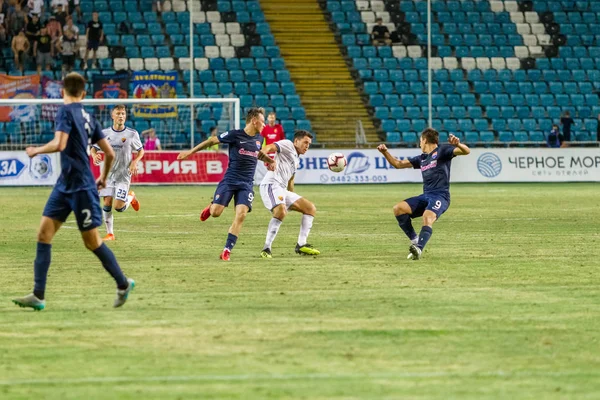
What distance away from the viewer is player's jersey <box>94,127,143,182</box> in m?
20.5

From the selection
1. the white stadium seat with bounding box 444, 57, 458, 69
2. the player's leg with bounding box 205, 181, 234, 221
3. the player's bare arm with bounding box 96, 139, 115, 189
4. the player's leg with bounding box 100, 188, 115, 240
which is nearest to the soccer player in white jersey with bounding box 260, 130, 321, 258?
the player's leg with bounding box 205, 181, 234, 221

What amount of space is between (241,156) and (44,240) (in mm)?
6030

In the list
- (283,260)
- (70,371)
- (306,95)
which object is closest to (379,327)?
(70,371)

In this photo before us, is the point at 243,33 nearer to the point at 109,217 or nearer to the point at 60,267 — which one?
the point at 109,217

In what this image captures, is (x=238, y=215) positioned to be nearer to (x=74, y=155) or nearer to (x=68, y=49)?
(x=74, y=155)

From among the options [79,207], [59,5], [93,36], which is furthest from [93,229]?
[59,5]

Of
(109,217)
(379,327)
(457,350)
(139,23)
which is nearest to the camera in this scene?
(457,350)

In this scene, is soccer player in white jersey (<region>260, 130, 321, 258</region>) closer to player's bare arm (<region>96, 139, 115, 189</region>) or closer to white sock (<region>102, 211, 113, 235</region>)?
white sock (<region>102, 211, 113, 235</region>)

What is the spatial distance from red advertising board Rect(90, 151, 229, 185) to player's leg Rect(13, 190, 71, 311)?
2654cm

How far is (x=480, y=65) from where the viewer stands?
48906 millimetres

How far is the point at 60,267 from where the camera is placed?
49.0 feet

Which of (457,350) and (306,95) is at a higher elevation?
(457,350)

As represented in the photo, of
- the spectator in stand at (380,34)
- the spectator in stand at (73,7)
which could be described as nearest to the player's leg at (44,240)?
the spectator in stand at (73,7)

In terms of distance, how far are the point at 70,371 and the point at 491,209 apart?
19.9 m
